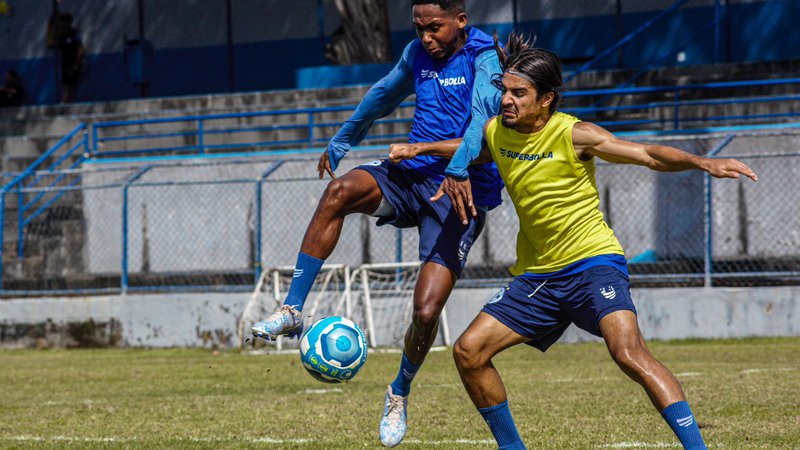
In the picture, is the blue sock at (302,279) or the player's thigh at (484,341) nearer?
the player's thigh at (484,341)

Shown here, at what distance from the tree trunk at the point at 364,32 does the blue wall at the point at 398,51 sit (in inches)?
33.7

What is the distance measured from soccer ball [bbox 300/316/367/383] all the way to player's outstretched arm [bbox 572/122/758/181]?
1.88 m

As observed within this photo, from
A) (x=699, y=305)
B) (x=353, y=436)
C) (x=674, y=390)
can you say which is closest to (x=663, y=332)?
(x=699, y=305)

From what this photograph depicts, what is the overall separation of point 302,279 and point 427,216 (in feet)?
2.92

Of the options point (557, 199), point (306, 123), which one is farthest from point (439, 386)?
point (306, 123)

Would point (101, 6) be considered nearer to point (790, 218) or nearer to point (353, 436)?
point (790, 218)

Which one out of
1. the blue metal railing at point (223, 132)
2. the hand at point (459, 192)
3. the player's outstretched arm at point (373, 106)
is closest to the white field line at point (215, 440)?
the hand at point (459, 192)

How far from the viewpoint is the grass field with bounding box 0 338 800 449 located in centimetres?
800

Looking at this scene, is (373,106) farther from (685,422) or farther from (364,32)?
(364,32)

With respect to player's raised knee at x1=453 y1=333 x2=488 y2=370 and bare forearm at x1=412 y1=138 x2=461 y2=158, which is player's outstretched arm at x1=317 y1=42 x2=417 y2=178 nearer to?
bare forearm at x1=412 y1=138 x2=461 y2=158

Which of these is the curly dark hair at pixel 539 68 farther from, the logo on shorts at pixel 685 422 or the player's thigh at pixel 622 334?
the logo on shorts at pixel 685 422

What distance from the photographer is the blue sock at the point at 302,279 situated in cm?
768

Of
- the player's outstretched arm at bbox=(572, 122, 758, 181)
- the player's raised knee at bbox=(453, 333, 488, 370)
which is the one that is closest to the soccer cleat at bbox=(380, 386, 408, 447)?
the player's raised knee at bbox=(453, 333, 488, 370)

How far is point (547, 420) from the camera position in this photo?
869cm
